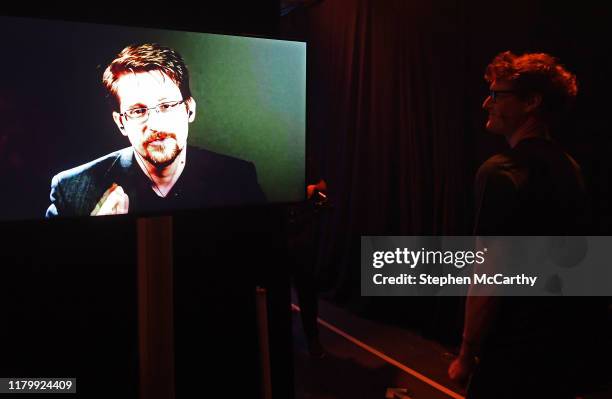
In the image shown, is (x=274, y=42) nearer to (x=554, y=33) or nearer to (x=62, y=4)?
(x=62, y=4)

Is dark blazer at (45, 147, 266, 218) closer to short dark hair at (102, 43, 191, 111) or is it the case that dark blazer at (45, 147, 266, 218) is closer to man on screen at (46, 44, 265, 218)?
man on screen at (46, 44, 265, 218)

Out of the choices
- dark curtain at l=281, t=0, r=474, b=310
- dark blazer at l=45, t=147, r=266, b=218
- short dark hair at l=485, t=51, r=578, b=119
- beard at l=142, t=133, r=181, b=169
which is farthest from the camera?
dark curtain at l=281, t=0, r=474, b=310

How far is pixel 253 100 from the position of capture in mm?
1862

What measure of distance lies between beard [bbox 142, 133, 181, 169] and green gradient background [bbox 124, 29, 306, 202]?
0.23ft

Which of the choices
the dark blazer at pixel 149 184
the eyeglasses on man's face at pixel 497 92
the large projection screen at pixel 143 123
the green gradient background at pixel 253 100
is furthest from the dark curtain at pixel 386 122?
the eyeglasses on man's face at pixel 497 92

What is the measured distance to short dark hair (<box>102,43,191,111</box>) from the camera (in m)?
1.56

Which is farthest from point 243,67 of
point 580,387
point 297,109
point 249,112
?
point 580,387

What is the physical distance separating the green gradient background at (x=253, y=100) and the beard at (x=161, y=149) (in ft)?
0.23

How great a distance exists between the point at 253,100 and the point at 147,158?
17.7 inches

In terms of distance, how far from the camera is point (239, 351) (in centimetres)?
221

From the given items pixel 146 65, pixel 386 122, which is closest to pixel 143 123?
pixel 146 65

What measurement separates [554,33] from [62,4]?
234cm

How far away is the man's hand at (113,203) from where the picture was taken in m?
1.59

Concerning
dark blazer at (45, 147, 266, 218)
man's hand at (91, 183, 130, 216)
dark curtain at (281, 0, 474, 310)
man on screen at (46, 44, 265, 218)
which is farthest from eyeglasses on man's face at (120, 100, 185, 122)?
dark curtain at (281, 0, 474, 310)
